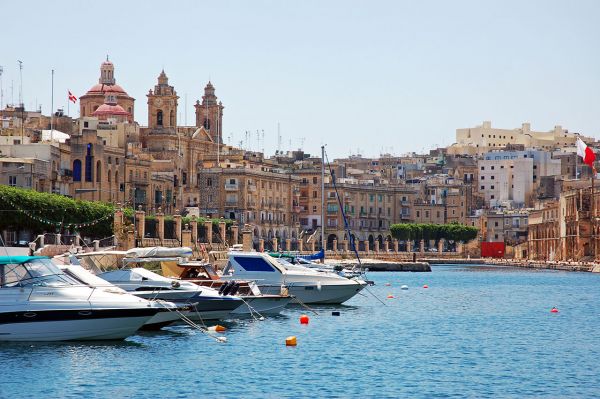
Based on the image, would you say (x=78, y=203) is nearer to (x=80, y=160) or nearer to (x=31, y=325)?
(x=80, y=160)

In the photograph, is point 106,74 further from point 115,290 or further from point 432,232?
point 115,290

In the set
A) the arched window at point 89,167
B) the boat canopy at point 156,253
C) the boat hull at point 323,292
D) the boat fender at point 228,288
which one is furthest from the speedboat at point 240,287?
the arched window at point 89,167

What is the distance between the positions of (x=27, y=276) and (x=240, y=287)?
14291 millimetres

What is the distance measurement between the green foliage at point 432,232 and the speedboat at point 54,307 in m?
138

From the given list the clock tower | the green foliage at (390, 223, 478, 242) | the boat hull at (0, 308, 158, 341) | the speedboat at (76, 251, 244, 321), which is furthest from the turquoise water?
the green foliage at (390, 223, 478, 242)

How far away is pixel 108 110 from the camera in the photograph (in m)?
155

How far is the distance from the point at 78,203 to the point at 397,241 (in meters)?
87.7

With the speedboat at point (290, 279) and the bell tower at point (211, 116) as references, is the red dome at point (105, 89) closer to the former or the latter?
the bell tower at point (211, 116)

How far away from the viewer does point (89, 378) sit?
3412 centimetres

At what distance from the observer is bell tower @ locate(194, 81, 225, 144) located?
7092 inches

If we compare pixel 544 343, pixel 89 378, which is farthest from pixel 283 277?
pixel 89 378

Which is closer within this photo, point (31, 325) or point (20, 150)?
point (31, 325)

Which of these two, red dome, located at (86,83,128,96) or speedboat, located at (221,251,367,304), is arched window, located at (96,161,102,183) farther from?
speedboat, located at (221,251,367,304)

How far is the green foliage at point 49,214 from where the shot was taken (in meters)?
84.8
